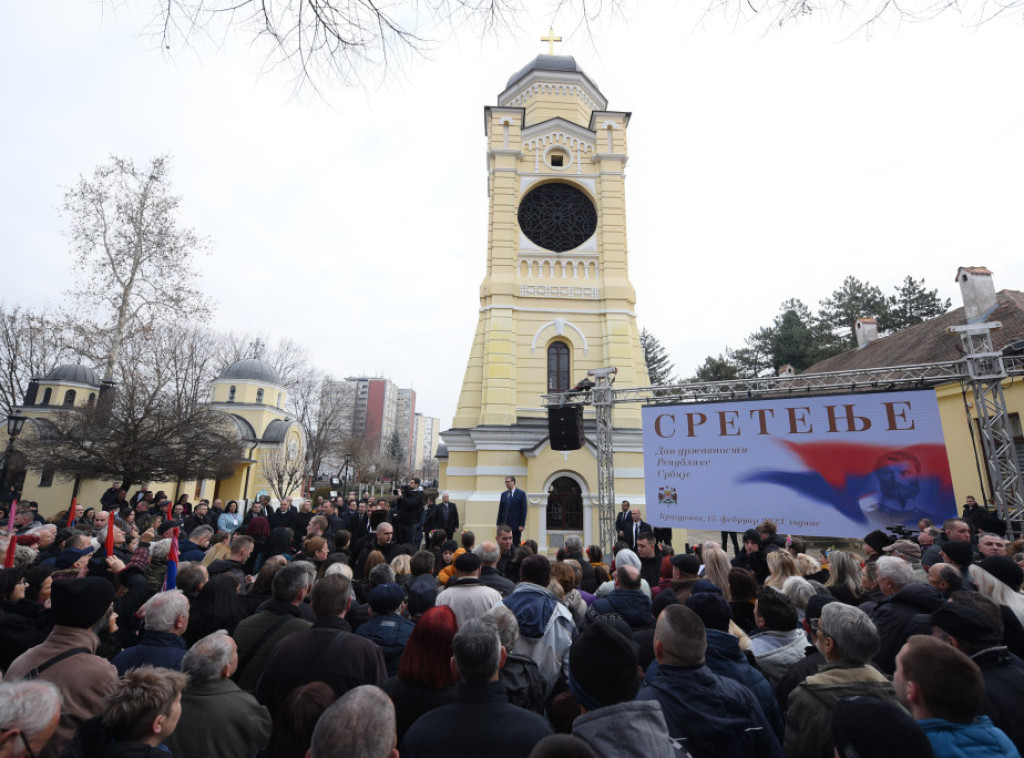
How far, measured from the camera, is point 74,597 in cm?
262

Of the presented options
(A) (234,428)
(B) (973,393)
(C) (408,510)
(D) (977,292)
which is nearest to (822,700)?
(C) (408,510)

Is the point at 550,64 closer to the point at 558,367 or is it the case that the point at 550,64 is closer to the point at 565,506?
the point at 558,367

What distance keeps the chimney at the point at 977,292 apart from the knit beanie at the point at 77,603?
73.5 ft

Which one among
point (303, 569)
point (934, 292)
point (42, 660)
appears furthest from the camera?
point (934, 292)

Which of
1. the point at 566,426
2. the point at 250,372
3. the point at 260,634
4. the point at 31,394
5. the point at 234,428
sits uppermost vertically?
the point at 250,372

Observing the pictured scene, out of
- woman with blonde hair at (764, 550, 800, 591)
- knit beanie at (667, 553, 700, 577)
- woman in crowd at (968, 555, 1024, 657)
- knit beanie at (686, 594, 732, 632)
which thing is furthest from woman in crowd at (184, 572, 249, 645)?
woman in crowd at (968, 555, 1024, 657)

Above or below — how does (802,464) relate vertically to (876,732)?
above

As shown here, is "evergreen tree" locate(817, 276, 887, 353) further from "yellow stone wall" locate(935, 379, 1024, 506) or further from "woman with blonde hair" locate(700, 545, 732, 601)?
"woman with blonde hair" locate(700, 545, 732, 601)

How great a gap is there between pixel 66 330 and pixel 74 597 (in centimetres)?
2029

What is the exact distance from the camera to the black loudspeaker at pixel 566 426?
42.3 ft

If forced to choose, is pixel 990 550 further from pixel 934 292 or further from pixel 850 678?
pixel 934 292

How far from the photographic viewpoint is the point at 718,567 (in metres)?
4.16

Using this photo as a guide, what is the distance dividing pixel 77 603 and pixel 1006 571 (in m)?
6.04

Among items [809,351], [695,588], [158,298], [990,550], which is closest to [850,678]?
[695,588]
